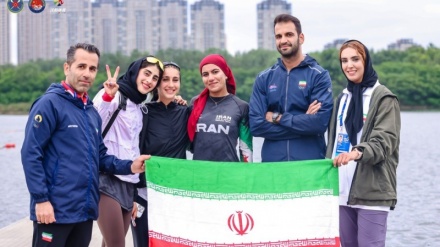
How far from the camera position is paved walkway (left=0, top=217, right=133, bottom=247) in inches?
322

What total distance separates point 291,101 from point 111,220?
62.4 inches

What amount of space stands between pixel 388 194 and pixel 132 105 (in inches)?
76.4

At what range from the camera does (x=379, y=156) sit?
4812mm

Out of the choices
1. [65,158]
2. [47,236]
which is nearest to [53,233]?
[47,236]

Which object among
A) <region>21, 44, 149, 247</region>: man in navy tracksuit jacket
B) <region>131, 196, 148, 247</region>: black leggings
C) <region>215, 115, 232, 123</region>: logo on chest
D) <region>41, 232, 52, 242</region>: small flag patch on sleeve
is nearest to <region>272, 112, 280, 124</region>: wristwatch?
<region>215, 115, 232, 123</region>: logo on chest

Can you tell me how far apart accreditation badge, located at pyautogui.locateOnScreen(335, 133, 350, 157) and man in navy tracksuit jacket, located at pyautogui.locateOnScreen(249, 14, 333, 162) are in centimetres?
18

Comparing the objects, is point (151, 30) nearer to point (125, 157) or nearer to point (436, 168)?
point (436, 168)

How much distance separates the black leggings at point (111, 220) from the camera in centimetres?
516

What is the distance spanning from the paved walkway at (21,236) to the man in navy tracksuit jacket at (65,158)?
11.7ft

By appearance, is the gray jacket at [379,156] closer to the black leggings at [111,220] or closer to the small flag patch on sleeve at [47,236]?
the black leggings at [111,220]

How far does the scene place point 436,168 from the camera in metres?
24.2

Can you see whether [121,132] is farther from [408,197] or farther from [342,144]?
[408,197]

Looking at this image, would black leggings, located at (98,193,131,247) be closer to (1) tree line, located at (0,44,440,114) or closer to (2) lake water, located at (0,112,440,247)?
(2) lake water, located at (0,112,440,247)

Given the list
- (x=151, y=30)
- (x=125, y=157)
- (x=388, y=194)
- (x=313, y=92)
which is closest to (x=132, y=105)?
(x=125, y=157)
